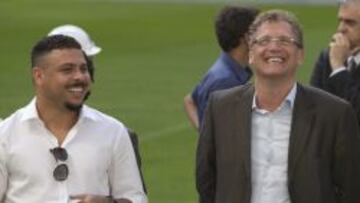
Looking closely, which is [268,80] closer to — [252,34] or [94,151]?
[252,34]

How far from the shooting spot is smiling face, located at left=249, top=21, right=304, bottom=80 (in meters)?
6.87

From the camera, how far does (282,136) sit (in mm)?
6977

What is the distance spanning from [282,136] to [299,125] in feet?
0.34

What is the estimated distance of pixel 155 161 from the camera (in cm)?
1650

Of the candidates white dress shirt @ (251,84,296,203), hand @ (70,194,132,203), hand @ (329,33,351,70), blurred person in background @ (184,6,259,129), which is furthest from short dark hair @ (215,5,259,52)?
hand @ (70,194,132,203)

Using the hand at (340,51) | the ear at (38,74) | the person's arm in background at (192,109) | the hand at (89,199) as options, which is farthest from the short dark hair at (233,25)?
the hand at (89,199)

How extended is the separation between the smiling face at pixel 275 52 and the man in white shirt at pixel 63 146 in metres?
0.81

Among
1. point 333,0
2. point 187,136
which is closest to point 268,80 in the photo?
point 187,136

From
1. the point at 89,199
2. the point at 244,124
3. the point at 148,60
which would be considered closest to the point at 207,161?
the point at 244,124

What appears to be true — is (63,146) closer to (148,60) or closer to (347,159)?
(347,159)

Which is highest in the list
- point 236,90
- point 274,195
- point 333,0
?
point 236,90

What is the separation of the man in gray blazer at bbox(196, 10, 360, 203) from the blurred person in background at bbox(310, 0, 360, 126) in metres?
1.30

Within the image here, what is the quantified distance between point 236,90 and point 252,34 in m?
0.33

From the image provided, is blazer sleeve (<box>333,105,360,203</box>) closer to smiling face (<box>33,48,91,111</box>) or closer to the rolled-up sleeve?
the rolled-up sleeve
